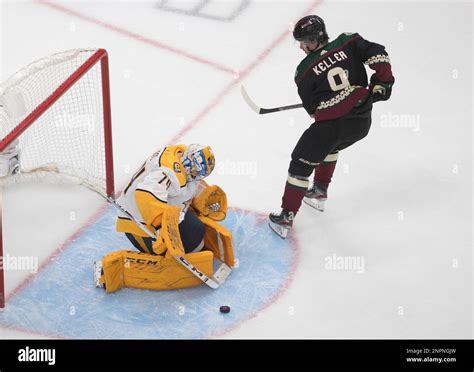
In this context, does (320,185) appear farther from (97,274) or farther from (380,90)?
(97,274)

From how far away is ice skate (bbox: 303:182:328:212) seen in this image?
6.16 meters

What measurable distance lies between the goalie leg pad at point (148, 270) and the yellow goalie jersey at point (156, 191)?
4.7 inches

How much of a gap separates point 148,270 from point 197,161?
52 centimetres

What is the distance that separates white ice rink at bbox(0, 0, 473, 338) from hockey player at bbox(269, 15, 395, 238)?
0.44 metres

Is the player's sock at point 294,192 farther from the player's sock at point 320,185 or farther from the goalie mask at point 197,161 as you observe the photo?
the goalie mask at point 197,161

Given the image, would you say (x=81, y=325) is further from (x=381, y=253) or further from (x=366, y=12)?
(x=366, y=12)

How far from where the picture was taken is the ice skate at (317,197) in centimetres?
616

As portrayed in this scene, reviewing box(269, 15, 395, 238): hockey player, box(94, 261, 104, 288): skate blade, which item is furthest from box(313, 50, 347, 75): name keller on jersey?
box(94, 261, 104, 288): skate blade

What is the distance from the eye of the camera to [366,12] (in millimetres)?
7805

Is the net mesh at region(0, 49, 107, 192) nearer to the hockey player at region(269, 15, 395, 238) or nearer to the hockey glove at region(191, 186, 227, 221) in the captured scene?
the hockey glove at region(191, 186, 227, 221)

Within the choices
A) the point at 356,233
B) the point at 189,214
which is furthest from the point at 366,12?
the point at 189,214

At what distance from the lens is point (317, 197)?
6164 millimetres
